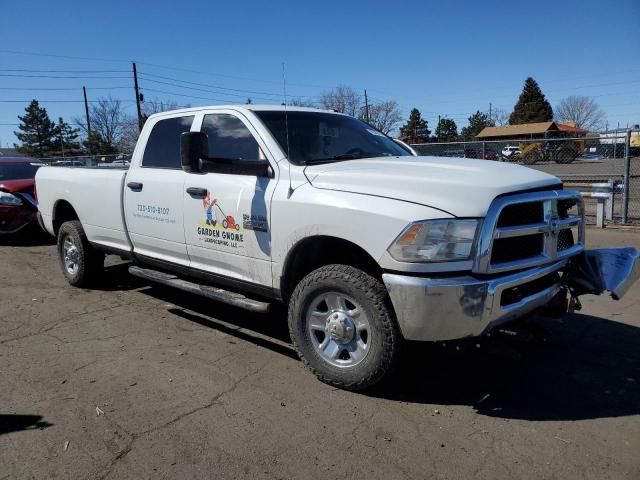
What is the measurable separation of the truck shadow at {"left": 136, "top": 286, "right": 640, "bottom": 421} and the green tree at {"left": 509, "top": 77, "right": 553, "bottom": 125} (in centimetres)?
8540

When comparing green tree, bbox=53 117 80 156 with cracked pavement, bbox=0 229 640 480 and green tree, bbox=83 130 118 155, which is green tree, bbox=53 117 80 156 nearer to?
green tree, bbox=83 130 118 155

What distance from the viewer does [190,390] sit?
3.66 m

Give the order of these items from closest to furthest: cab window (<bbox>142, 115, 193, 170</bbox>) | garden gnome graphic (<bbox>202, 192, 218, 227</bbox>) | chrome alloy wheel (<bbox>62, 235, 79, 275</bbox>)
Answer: garden gnome graphic (<bbox>202, 192, 218, 227</bbox>) → cab window (<bbox>142, 115, 193, 170</bbox>) → chrome alloy wheel (<bbox>62, 235, 79, 275</bbox>)

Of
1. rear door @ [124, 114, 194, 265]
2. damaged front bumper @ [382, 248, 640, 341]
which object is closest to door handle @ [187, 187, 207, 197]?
rear door @ [124, 114, 194, 265]

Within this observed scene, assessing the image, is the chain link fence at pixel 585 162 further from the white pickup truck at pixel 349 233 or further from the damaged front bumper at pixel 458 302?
the damaged front bumper at pixel 458 302

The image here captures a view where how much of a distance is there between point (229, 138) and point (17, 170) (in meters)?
8.37

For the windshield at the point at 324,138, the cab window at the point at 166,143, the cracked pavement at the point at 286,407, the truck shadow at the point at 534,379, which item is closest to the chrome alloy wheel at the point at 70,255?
the cracked pavement at the point at 286,407

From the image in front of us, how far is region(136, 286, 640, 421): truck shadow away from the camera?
11.0 ft

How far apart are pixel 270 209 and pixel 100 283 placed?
3.75 m

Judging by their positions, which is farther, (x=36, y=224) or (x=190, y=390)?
(x=36, y=224)

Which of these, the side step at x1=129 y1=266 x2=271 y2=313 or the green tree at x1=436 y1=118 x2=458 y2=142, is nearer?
the side step at x1=129 y1=266 x2=271 y2=313

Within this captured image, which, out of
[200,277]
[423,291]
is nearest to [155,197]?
[200,277]

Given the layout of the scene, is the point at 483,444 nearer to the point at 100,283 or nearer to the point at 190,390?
the point at 190,390

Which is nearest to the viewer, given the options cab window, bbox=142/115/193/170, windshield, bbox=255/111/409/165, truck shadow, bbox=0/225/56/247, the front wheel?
the front wheel
